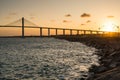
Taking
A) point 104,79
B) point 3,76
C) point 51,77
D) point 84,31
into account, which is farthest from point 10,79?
point 84,31

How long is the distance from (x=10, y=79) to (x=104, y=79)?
753 cm

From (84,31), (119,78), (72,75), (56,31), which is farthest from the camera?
(84,31)

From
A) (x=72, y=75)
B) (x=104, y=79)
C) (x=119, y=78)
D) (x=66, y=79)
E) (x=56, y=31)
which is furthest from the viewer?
(x=56, y=31)

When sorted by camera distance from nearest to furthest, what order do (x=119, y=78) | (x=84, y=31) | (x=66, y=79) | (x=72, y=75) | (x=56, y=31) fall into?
(x=119, y=78) → (x=66, y=79) → (x=72, y=75) → (x=56, y=31) → (x=84, y=31)

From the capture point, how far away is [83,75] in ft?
65.3

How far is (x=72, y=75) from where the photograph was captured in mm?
20516

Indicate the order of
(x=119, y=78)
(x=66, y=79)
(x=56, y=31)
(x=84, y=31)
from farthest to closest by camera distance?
(x=84, y=31)
(x=56, y=31)
(x=66, y=79)
(x=119, y=78)

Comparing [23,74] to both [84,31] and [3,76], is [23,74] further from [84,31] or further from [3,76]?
[84,31]

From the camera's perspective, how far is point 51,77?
19.9 metres

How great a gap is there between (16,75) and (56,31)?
150897 mm

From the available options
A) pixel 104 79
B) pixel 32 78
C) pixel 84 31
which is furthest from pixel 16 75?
pixel 84 31

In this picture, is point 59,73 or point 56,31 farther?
point 56,31

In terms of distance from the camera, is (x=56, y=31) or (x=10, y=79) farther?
(x=56, y=31)

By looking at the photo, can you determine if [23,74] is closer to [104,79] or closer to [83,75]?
[83,75]
